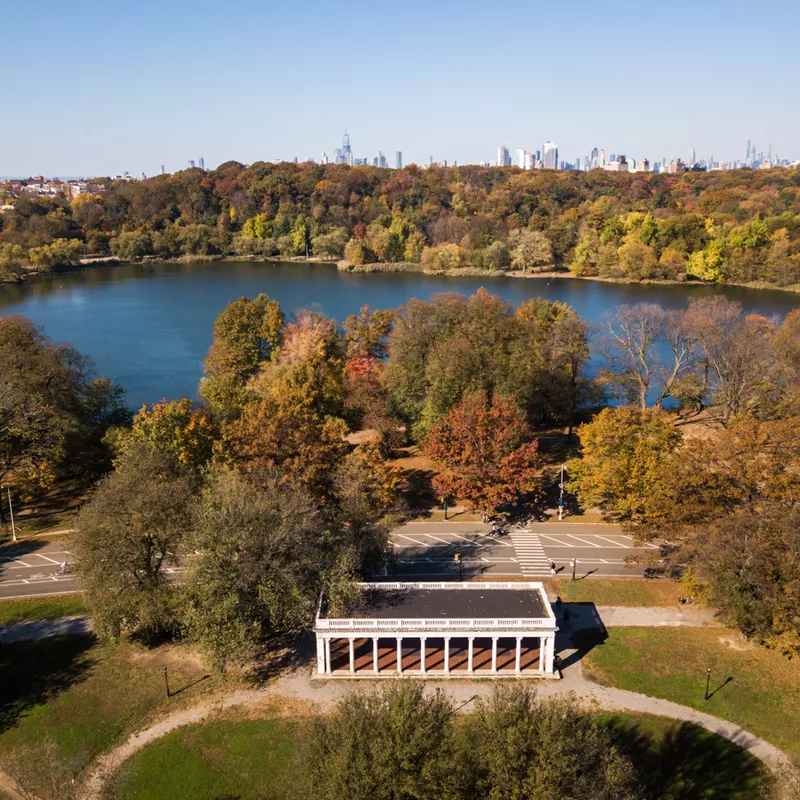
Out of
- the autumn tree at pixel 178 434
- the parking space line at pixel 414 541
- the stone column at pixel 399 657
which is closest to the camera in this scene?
the stone column at pixel 399 657

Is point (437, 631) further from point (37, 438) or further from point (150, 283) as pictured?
point (150, 283)

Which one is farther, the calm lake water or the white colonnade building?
the calm lake water

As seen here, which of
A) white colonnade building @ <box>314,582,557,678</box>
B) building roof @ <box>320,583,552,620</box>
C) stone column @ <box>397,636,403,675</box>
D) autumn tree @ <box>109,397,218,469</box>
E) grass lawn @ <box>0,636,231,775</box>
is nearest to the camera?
grass lawn @ <box>0,636,231,775</box>

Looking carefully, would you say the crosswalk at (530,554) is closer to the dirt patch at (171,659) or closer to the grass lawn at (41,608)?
the dirt patch at (171,659)

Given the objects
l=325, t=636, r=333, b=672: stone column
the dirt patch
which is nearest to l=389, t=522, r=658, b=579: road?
l=325, t=636, r=333, b=672: stone column

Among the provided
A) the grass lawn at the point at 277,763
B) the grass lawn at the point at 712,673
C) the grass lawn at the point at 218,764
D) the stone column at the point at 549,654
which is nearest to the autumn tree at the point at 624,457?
the grass lawn at the point at 712,673

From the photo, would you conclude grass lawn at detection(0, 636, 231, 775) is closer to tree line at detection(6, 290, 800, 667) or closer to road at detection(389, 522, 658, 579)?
tree line at detection(6, 290, 800, 667)
